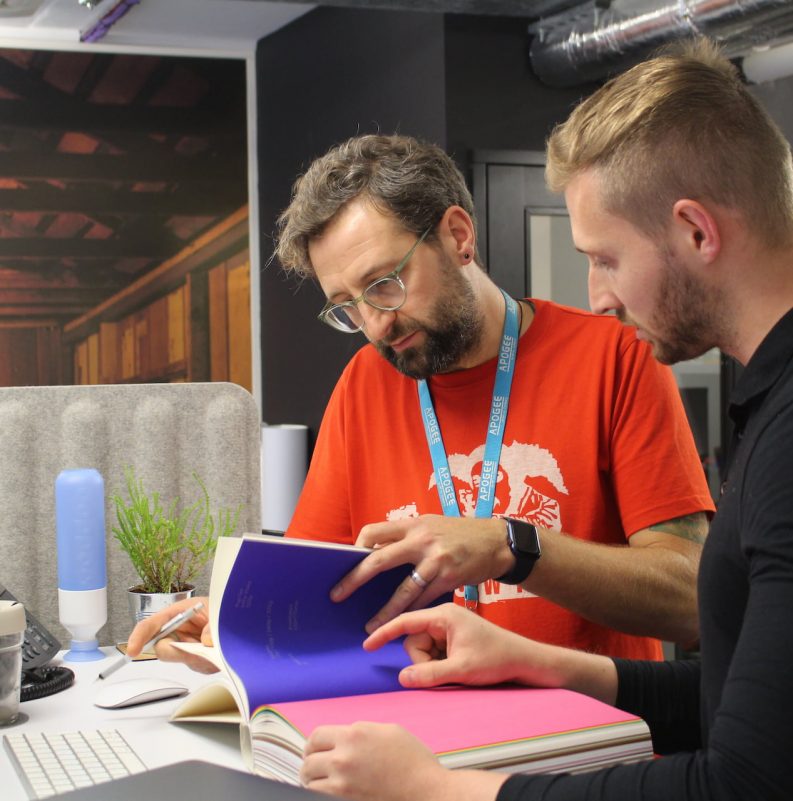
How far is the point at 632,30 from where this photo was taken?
3.80 metres

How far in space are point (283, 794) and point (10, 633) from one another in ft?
3.51

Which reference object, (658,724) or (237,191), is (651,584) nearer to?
(658,724)

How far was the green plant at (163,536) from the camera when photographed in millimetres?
1853

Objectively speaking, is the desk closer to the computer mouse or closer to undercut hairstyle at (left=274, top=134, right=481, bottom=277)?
the computer mouse

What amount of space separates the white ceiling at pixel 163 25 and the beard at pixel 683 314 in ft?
14.8

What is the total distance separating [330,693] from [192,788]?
681 mm

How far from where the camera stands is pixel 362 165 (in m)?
1.86

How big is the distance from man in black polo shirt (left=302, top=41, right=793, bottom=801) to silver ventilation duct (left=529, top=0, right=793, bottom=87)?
251cm

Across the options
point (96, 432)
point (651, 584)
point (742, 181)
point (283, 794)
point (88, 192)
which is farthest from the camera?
point (88, 192)

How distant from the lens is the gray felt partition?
194cm

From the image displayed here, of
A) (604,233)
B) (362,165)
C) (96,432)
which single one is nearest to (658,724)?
(604,233)

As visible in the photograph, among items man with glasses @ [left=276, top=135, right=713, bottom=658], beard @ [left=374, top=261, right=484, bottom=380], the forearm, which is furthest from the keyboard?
beard @ [left=374, top=261, right=484, bottom=380]

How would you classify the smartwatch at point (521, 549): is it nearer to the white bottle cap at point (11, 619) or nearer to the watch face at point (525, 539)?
the watch face at point (525, 539)

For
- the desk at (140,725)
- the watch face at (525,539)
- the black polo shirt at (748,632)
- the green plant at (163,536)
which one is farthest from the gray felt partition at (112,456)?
the black polo shirt at (748,632)
